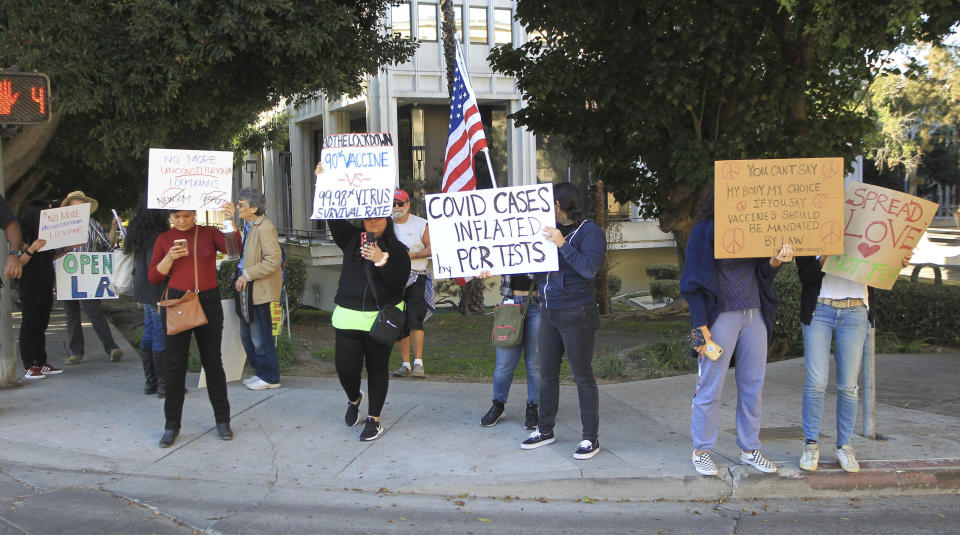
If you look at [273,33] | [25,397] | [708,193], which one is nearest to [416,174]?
[273,33]

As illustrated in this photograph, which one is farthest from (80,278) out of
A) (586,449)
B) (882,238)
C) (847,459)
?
(882,238)

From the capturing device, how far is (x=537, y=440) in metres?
5.97

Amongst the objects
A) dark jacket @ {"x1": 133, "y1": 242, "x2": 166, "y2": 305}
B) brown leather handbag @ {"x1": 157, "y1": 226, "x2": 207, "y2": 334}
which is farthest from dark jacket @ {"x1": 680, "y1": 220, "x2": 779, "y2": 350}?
dark jacket @ {"x1": 133, "y1": 242, "x2": 166, "y2": 305}

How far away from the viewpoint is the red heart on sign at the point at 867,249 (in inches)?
209

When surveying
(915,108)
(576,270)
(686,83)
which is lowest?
(576,270)

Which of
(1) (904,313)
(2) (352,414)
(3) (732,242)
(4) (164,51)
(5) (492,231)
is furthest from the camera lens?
(1) (904,313)

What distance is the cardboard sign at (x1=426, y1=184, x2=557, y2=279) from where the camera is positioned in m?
5.70

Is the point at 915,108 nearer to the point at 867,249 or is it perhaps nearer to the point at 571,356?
the point at 867,249

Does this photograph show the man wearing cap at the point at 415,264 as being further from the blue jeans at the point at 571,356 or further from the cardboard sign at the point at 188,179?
the blue jeans at the point at 571,356

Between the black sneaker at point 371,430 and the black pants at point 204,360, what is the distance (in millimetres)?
1081

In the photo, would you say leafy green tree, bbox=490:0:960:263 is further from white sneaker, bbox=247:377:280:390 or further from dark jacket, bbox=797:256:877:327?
white sneaker, bbox=247:377:280:390

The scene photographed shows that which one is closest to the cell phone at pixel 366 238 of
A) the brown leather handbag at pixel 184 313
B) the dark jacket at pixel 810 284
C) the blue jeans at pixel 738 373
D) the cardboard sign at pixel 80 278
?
the brown leather handbag at pixel 184 313

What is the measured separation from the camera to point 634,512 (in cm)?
499

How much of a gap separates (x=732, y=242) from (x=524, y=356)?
2.03 meters
